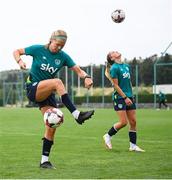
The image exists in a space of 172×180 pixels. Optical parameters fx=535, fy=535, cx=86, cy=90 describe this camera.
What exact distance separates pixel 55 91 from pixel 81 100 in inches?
1842

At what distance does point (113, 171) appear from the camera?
8.36 metres

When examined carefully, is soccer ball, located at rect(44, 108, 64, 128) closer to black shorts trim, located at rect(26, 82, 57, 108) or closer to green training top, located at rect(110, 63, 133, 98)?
black shorts trim, located at rect(26, 82, 57, 108)

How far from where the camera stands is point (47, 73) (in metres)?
8.98

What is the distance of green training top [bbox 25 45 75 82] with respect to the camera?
8.95 metres

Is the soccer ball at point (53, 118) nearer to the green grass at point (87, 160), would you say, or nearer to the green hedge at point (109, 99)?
the green grass at point (87, 160)

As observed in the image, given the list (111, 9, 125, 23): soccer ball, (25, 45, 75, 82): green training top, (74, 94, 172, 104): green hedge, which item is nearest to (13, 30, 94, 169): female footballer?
(25, 45, 75, 82): green training top

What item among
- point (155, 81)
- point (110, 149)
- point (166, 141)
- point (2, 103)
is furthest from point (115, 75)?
point (2, 103)

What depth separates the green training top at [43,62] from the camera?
895cm

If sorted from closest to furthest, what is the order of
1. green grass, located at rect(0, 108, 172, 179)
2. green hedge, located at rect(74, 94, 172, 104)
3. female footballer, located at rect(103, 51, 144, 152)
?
green grass, located at rect(0, 108, 172, 179), female footballer, located at rect(103, 51, 144, 152), green hedge, located at rect(74, 94, 172, 104)

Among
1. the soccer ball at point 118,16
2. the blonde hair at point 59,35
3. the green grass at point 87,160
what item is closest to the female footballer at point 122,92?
the green grass at point 87,160

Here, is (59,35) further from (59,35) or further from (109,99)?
(109,99)

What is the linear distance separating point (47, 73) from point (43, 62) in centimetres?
20

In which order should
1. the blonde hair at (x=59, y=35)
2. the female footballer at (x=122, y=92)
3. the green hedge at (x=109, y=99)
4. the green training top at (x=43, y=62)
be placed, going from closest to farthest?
1. the blonde hair at (x=59, y=35)
2. the green training top at (x=43, y=62)
3. the female footballer at (x=122, y=92)
4. the green hedge at (x=109, y=99)

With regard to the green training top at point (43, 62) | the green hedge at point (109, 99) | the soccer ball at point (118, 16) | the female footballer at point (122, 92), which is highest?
the soccer ball at point (118, 16)
